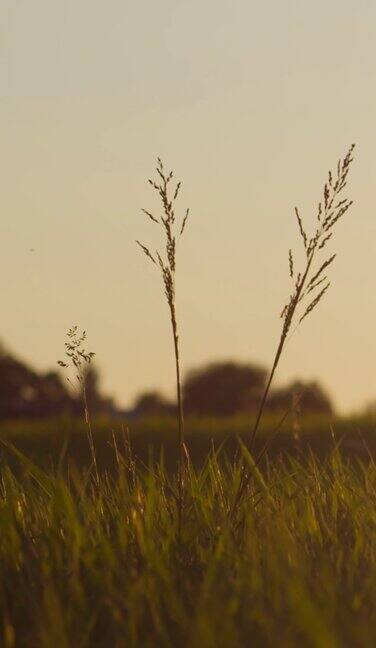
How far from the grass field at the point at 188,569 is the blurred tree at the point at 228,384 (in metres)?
44.0

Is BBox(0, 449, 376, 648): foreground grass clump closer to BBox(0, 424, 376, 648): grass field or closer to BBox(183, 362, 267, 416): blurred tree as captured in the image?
BBox(0, 424, 376, 648): grass field

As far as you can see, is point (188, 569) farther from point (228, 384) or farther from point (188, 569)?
point (228, 384)

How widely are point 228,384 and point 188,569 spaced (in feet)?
151

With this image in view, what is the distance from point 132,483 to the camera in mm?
4309

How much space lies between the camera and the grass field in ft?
9.55

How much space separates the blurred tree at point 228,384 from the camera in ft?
160

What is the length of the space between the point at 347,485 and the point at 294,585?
1.70 metres

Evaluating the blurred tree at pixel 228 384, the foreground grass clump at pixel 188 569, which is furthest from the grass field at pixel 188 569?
the blurred tree at pixel 228 384

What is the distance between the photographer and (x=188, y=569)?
11.8ft

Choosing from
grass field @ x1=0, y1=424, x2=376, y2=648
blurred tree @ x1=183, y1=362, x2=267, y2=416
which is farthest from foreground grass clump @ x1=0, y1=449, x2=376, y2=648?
blurred tree @ x1=183, y1=362, x2=267, y2=416

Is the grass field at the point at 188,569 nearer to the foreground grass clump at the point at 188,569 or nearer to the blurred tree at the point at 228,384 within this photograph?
the foreground grass clump at the point at 188,569

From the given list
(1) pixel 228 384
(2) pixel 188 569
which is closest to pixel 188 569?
(2) pixel 188 569

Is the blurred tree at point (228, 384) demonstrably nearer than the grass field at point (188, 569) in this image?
No

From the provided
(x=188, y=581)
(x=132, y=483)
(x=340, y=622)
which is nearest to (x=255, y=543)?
(x=188, y=581)
